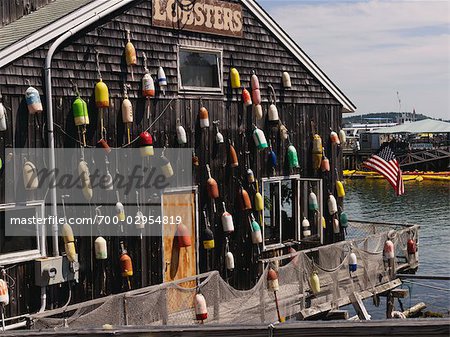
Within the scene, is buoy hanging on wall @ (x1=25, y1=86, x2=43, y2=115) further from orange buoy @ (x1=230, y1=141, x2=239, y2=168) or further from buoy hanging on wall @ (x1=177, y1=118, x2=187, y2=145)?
orange buoy @ (x1=230, y1=141, x2=239, y2=168)

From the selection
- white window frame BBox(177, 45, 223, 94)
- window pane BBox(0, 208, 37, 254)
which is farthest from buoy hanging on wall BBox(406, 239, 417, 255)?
window pane BBox(0, 208, 37, 254)

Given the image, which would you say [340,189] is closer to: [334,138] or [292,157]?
[334,138]

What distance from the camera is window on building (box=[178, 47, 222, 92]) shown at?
14188 millimetres

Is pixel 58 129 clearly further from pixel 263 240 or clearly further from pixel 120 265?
pixel 263 240

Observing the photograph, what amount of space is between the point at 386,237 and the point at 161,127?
6707 mm

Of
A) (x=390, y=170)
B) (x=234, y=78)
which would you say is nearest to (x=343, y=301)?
(x=234, y=78)

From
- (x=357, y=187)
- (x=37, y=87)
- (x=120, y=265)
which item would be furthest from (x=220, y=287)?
(x=357, y=187)

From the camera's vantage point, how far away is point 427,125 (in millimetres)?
82188

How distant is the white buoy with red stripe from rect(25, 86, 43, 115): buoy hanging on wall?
4106 mm

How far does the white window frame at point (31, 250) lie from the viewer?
1118 centimetres

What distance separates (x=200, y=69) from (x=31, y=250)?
5367 millimetres

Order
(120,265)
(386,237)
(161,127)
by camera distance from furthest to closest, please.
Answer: (386,237) → (161,127) → (120,265)

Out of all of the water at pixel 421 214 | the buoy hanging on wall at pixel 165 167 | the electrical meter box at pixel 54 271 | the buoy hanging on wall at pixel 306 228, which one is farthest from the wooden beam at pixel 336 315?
the water at pixel 421 214

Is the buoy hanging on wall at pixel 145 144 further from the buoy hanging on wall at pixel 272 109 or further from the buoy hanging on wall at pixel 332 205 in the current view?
the buoy hanging on wall at pixel 332 205
